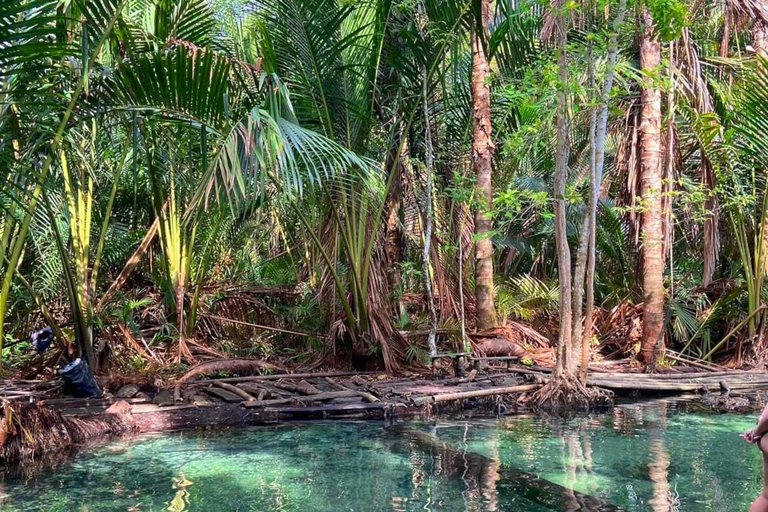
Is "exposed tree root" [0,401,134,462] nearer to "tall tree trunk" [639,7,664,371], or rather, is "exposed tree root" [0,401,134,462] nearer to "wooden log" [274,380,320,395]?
"wooden log" [274,380,320,395]

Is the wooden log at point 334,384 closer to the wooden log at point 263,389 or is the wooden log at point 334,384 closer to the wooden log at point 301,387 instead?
the wooden log at point 301,387

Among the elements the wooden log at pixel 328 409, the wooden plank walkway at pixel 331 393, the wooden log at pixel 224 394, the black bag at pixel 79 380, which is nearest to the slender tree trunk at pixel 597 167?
the wooden plank walkway at pixel 331 393

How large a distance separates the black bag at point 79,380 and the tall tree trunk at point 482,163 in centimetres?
531

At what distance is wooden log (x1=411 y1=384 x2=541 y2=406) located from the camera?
7605mm

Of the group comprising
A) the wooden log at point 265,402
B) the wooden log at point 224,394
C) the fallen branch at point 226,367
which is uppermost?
the fallen branch at point 226,367

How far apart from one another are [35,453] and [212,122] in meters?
3.18

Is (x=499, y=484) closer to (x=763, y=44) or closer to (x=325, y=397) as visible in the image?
(x=325, y=397)

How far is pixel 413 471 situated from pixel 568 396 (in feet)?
10.4

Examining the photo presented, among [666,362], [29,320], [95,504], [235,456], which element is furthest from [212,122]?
[666,362]

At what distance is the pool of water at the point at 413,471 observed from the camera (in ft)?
14.9

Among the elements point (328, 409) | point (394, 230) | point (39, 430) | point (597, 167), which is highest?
point (597, 167)

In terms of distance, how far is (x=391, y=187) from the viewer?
32.1ft

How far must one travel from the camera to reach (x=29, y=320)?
977cm

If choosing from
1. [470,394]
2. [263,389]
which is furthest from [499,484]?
[263,389]
